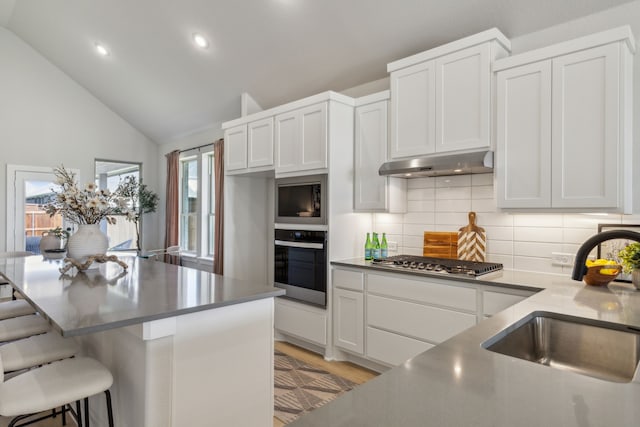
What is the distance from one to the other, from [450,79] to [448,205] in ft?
3.41

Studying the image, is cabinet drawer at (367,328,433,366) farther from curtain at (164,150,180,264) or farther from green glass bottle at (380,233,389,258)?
curtain at (164,150,180,264)

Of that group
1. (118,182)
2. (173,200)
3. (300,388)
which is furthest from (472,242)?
(118,182)

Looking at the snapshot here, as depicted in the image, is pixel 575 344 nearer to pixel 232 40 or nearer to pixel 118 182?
pixel 232 40

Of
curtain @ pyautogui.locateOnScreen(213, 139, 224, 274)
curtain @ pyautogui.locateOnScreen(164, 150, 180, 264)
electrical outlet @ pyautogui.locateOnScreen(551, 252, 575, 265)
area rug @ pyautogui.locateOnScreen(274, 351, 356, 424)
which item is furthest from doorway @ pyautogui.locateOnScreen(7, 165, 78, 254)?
electrical outlet @ pyautogui.locateOnScreen(551, 252, 575, 265)

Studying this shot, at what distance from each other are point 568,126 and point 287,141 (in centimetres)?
238

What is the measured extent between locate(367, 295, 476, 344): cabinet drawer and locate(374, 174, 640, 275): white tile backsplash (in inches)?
26.6

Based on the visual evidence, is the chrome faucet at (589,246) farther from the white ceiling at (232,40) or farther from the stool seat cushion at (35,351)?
the stool seat cushion at (35,351)

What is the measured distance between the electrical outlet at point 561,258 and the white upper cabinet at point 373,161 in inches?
49.1

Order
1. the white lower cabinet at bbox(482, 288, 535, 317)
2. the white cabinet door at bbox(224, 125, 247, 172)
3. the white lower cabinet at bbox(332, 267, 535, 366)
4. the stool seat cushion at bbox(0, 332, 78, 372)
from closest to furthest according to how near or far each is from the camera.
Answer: the stool seat cushion at bbox(0, 332, 78, 372) → the white lower cabinet at bbox(482, 288, 535, 317) → the white lower cabinet at bbox(332, 267, 535, 366) → the white cabinet door at bbox(224, 125, 247, 172)

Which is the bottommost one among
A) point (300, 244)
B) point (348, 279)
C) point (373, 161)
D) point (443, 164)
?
point (348, 279)

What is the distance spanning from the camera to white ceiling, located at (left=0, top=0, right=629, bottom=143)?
9.68ft

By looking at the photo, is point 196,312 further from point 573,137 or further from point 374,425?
point 573,137

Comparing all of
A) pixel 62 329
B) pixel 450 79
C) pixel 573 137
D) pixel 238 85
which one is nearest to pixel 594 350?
pixel 573 137

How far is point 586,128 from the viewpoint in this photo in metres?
2.28
